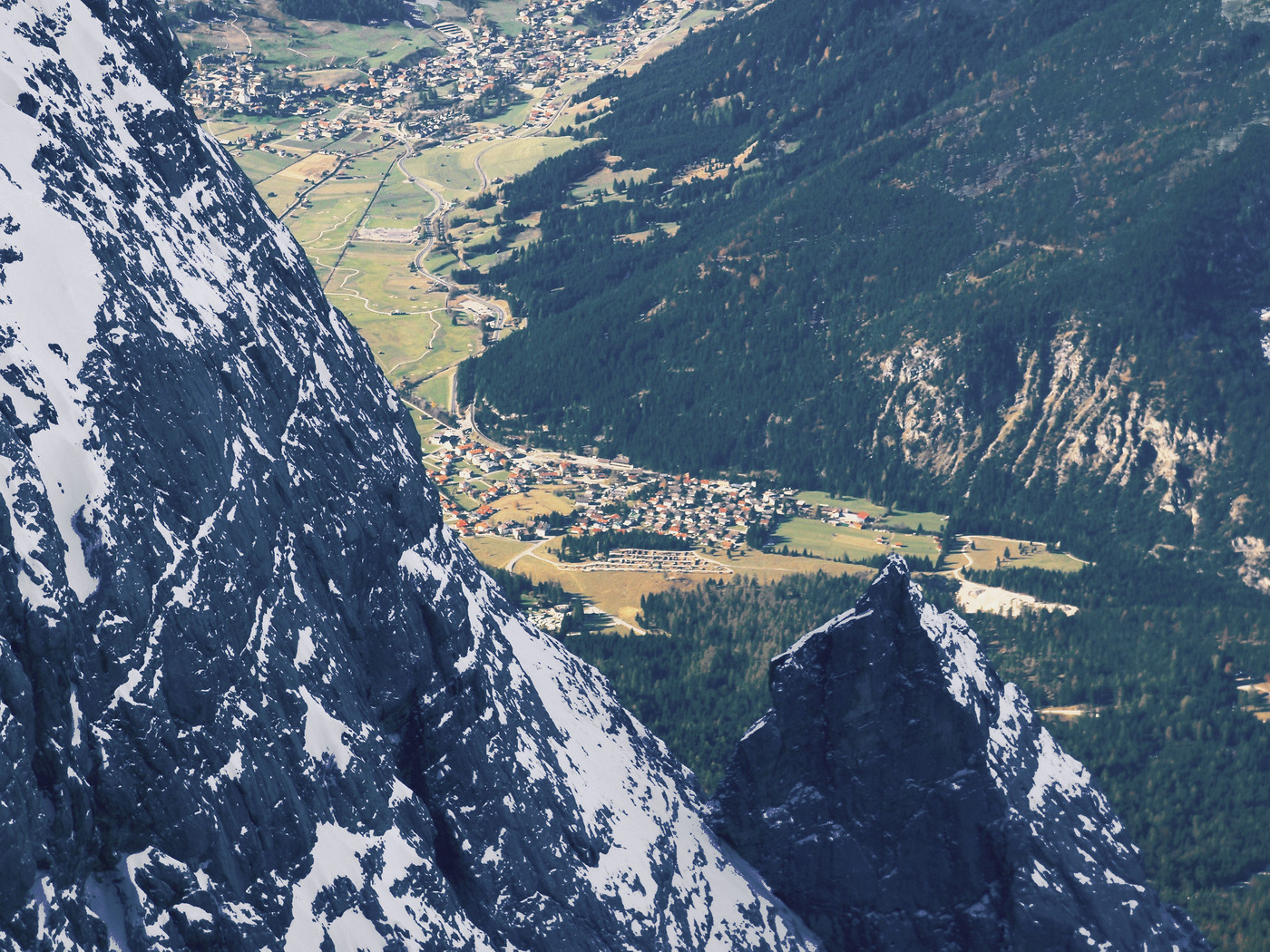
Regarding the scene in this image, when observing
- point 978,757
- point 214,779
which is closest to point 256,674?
point 214,779

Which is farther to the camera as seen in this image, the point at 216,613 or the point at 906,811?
the point at 906,811

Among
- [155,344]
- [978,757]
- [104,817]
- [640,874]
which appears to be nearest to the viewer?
[104,817]

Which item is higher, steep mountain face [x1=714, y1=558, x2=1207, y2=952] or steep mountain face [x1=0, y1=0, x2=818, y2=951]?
steep mountain face [x1=0, y1=0, x2=818, y2=951]

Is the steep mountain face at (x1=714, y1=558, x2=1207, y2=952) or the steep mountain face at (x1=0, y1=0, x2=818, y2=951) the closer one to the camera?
the steep mountain face at (x1=0, y1=0, x2=818, y2=951)

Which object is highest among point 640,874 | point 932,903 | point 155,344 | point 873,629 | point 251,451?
point 155,344

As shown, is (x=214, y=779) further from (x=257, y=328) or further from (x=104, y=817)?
(x=257, y=328)

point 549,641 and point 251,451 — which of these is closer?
point 251,451
